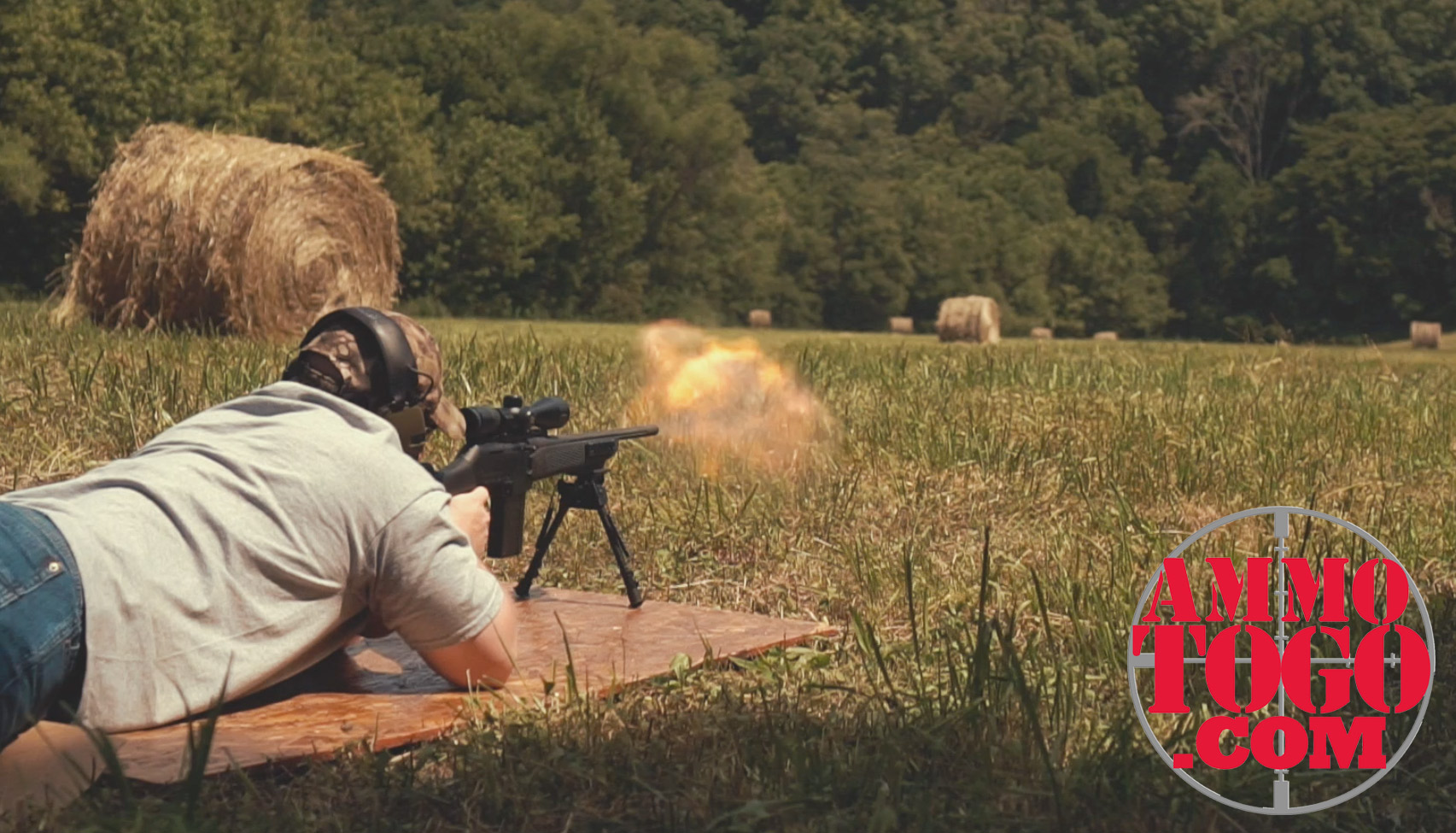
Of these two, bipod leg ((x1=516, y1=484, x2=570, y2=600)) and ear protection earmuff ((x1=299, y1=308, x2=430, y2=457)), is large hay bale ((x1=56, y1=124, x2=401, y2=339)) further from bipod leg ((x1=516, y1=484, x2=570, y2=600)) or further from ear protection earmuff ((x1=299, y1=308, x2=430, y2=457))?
ear protection earmuff ((x1=299, y1=308, x2=430, y2=457))

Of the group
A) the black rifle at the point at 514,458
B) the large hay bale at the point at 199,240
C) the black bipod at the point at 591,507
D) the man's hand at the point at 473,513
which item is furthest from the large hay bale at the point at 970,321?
the man's hand at the point at 473,513

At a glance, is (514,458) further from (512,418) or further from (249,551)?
(249,551)

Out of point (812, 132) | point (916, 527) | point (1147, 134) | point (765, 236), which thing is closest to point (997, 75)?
point (1147, 134)

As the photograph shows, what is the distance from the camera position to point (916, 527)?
6.50 m

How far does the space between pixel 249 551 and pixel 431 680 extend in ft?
2.71

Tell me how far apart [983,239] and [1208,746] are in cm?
5950

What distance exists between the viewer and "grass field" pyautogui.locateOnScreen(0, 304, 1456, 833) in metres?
3.40

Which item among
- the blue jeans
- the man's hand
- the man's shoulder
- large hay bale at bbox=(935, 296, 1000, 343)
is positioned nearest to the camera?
the blue jeans

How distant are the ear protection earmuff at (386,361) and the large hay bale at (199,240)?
32.6 ft

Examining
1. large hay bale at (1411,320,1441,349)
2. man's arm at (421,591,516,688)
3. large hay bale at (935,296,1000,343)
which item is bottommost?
man's arm at (421,591,516,688)

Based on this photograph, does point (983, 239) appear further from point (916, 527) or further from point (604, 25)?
point (916, 527)

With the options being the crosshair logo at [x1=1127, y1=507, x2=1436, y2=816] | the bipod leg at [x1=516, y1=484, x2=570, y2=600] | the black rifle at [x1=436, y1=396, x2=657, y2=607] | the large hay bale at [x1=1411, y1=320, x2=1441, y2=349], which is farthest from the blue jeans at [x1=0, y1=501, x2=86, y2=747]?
the large hay bale at [x1=1411, y1=320, x2=1441, y2=349]

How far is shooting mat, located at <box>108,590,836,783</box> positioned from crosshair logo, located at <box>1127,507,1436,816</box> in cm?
104

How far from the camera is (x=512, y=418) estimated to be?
15.1 ft
